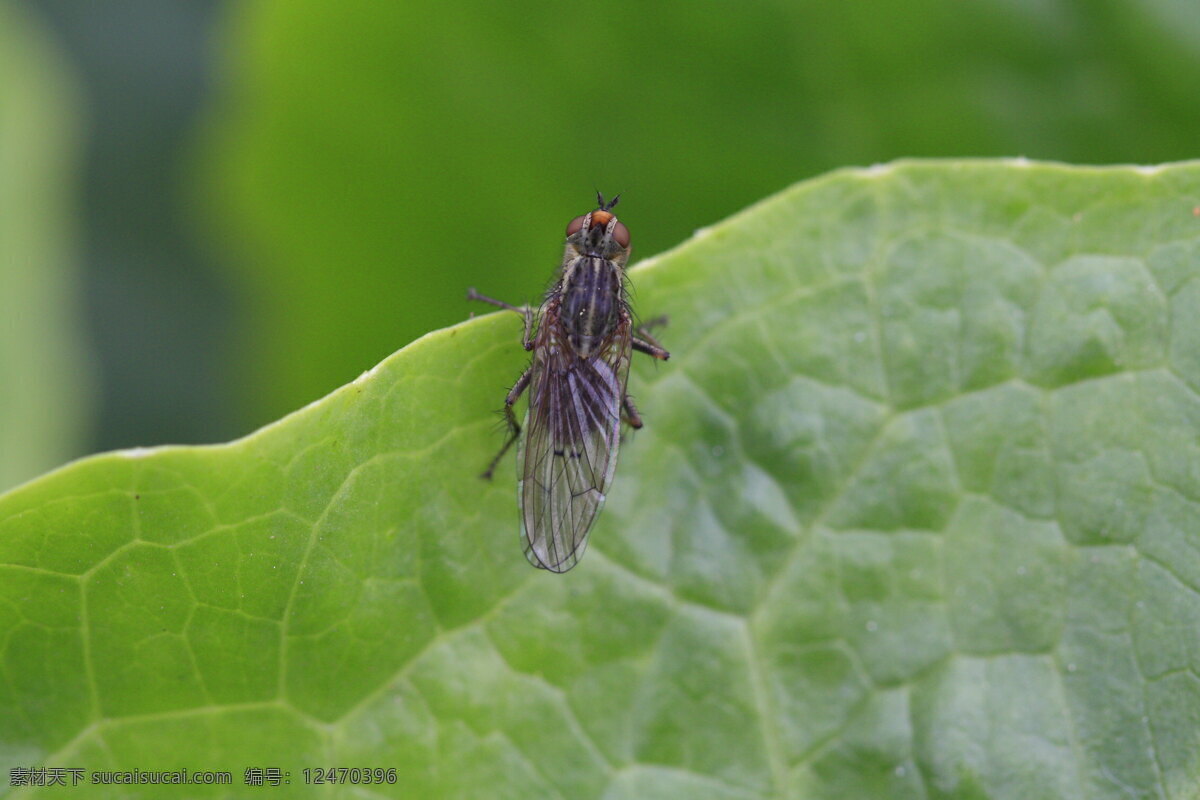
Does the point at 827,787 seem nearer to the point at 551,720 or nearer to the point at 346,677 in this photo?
the point at 551,720

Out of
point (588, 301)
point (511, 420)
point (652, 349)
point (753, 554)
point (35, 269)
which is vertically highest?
point (35, 269)

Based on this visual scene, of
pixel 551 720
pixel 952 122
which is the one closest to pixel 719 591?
pixel 551 720

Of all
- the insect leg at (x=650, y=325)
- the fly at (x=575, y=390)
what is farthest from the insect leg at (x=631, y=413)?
the insect leg at (x=650, y=325)

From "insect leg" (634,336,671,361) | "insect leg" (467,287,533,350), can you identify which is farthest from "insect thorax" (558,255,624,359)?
"insect leg" (634,336,671,361)

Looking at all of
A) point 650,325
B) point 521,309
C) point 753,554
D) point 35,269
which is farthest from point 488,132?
point 35,269

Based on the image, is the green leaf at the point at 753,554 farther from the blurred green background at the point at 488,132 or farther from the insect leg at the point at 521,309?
the blurred green background at the point at 488,132

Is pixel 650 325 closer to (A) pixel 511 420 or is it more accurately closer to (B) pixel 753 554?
(A) pixel 511 420
